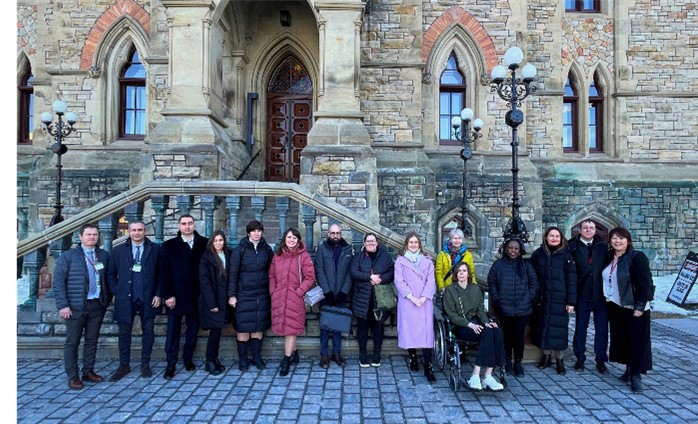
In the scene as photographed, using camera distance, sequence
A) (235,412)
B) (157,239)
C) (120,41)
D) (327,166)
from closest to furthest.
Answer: (235,412) < (157,239) < (327,166) < (120,41)

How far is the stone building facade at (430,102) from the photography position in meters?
11.9

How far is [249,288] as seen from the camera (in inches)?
208

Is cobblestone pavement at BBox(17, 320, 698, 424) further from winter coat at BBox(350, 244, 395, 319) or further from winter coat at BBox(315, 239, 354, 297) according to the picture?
winter coat at BBox(315, 239, 354, 297)

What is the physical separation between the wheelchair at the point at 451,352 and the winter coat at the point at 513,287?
59 centimetres

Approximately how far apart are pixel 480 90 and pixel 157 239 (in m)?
9.96

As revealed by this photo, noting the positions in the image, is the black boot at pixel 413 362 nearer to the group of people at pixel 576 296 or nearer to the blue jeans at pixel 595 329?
the group of people at pixel 576 296

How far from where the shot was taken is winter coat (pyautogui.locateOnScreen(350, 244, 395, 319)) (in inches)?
213

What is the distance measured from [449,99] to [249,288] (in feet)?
32.3

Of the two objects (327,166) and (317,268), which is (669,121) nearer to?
(327,166)

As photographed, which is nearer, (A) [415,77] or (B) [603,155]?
(A) [415,77]

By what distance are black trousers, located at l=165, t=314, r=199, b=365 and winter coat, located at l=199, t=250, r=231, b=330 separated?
0.17 m

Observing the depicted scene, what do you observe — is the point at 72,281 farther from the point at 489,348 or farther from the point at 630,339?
the point at 630,339

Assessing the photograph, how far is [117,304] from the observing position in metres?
5.12

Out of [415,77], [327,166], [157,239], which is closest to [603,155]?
[415,77]
